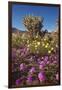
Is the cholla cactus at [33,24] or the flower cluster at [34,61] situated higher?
the cholla cactus at [33,24]

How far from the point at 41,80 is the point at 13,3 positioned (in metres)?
0.80

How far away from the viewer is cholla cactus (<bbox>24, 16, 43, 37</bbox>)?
2.37 metres

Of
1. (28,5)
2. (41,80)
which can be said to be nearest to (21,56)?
(41,80)

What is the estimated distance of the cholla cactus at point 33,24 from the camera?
7.77 feet

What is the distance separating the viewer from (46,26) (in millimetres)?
2404

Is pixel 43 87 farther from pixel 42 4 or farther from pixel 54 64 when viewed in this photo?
pixel 42 4

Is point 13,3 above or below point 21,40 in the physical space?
above

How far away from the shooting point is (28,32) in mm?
2369

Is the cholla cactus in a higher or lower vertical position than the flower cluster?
higher

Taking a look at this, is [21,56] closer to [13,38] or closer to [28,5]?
[13,38]

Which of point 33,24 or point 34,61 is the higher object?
point 33,24

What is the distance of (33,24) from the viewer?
7.82ft

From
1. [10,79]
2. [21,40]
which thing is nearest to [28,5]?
[21,40]

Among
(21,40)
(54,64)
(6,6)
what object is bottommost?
(54,64)
